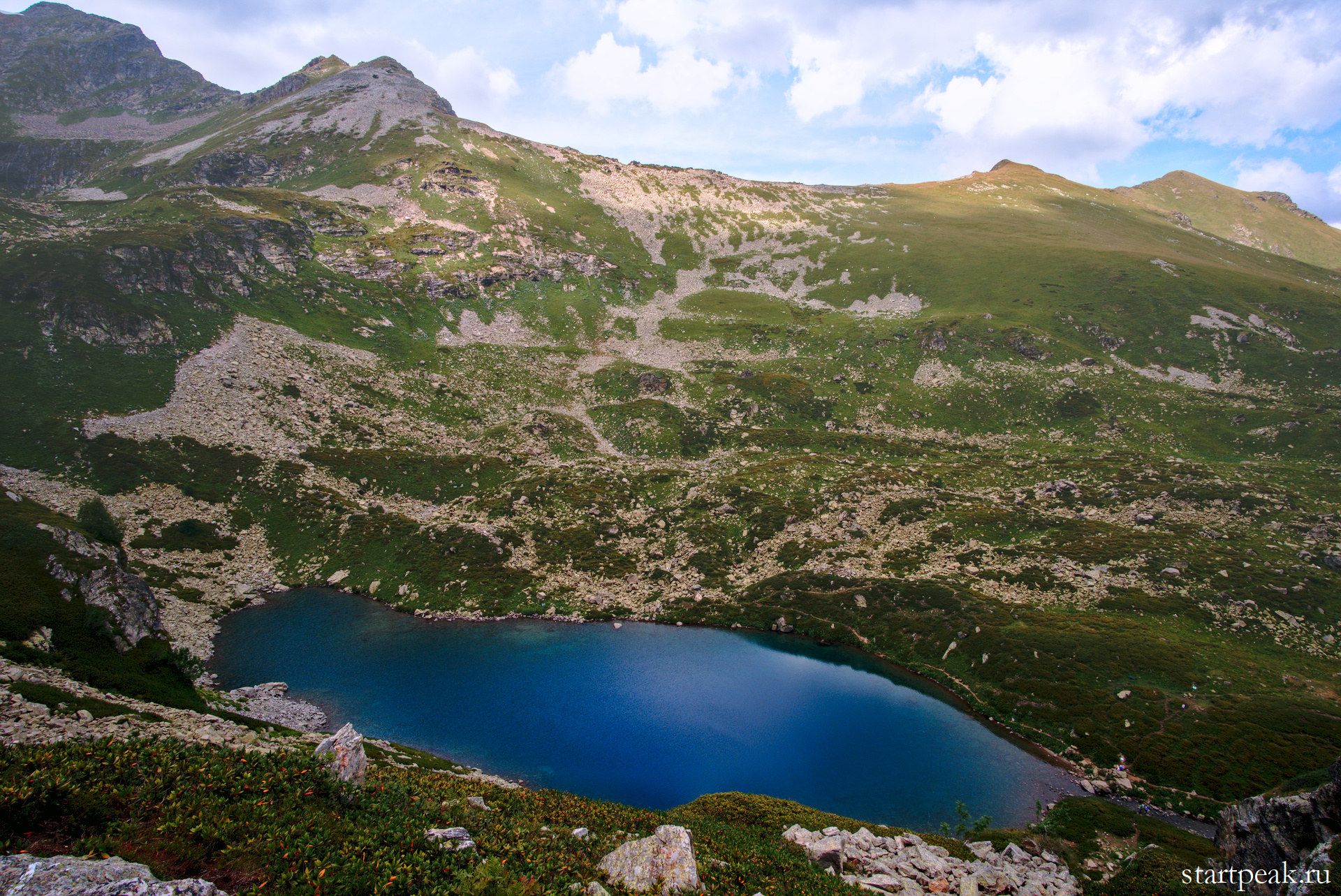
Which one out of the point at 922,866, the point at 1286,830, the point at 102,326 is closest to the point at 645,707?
the point at 922,866

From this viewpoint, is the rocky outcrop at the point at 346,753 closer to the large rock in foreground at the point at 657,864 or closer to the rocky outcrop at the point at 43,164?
the large rock in foreground at the point at 657,864

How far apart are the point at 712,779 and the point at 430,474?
208 feet

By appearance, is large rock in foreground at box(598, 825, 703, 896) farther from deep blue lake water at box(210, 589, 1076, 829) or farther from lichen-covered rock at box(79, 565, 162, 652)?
lichen-covered rock at box(79, 565, 162, 652)

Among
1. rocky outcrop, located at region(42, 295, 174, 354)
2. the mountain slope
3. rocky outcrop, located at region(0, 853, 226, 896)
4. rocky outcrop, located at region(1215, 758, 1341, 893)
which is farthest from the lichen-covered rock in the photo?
rocky outcrop, located at region(42, 295, 174, 354)

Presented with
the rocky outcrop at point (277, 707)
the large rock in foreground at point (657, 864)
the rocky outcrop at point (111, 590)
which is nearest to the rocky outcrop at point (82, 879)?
the large rock in foreground at point (657, 864)

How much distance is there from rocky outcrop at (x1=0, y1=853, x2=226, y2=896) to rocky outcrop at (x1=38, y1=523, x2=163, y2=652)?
34.3 metres

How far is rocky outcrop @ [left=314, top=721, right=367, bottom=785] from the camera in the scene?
19953 mm

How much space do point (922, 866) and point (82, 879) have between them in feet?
104

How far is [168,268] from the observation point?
94812 mm

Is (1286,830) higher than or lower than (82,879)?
lower

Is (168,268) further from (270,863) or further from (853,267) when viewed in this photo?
(853,267)

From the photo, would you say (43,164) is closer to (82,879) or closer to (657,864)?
(82,879)

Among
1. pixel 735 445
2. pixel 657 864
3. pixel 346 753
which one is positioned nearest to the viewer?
pixel 657 864

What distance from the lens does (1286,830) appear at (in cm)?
2277
